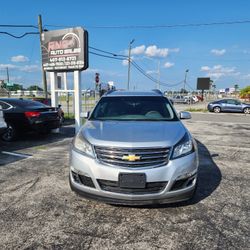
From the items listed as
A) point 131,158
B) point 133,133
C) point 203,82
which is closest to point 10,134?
point 133,133

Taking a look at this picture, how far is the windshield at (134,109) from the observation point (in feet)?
16.4

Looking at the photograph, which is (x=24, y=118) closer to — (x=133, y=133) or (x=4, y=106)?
(x=4, y=106)

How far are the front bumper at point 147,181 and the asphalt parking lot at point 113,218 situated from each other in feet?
0.99

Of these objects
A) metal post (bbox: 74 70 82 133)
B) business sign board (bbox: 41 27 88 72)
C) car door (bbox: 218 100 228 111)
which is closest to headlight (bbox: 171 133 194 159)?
metal post (bbox: 74 70 82 133)

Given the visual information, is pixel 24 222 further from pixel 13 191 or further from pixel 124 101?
pixel 124 101

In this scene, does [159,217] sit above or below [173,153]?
below

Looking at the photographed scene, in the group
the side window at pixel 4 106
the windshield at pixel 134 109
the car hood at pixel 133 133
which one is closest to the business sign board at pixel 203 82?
the side window at pixel 4 106

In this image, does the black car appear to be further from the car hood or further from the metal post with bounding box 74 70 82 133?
the car hood

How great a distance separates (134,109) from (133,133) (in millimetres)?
1515

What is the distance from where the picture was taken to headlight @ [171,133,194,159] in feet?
11.7

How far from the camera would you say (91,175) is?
138 inches

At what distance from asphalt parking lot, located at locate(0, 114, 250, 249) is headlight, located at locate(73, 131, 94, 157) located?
0.83 metres

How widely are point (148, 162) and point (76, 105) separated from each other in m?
7.37

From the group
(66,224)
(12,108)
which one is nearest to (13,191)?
(66,224)
